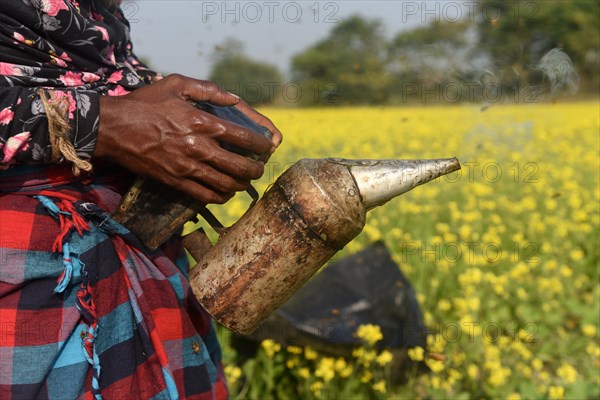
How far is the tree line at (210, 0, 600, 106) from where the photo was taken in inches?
183

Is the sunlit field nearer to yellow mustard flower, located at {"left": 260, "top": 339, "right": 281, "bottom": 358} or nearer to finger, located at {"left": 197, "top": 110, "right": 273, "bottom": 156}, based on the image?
yellow mustard flower, located at {"left": 260, "top": 339, "right": 281, "bottom": 358}

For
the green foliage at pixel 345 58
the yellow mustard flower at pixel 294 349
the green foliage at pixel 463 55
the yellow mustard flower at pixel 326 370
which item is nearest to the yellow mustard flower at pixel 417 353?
the yellow mustard flower at pixel 326 370

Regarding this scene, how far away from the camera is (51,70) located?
1.24 m

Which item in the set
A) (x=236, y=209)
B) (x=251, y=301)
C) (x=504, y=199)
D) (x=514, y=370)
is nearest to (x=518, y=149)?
(x=504, y=199)

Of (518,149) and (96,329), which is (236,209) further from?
(518,149)

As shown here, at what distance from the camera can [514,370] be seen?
2.85 m

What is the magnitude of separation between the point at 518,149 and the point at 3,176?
6.65m

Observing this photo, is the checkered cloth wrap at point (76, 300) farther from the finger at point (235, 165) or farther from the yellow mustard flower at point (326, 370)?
the yellow mustard flower at point (326, 370)

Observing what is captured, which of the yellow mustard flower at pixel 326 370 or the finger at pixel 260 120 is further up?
the finger at pixel 260 120

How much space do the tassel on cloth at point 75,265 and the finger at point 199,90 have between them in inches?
12.2

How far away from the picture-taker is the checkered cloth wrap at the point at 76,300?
1194 millimetres

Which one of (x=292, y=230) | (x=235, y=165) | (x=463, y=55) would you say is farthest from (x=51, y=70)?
(x=463, y=55)

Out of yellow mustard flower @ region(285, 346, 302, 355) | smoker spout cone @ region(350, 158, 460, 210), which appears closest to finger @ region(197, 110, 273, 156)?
smoker spout cone @ region(350, 158, 460, 210)

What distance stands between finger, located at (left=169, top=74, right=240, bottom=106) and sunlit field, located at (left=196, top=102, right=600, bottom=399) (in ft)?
4.99
